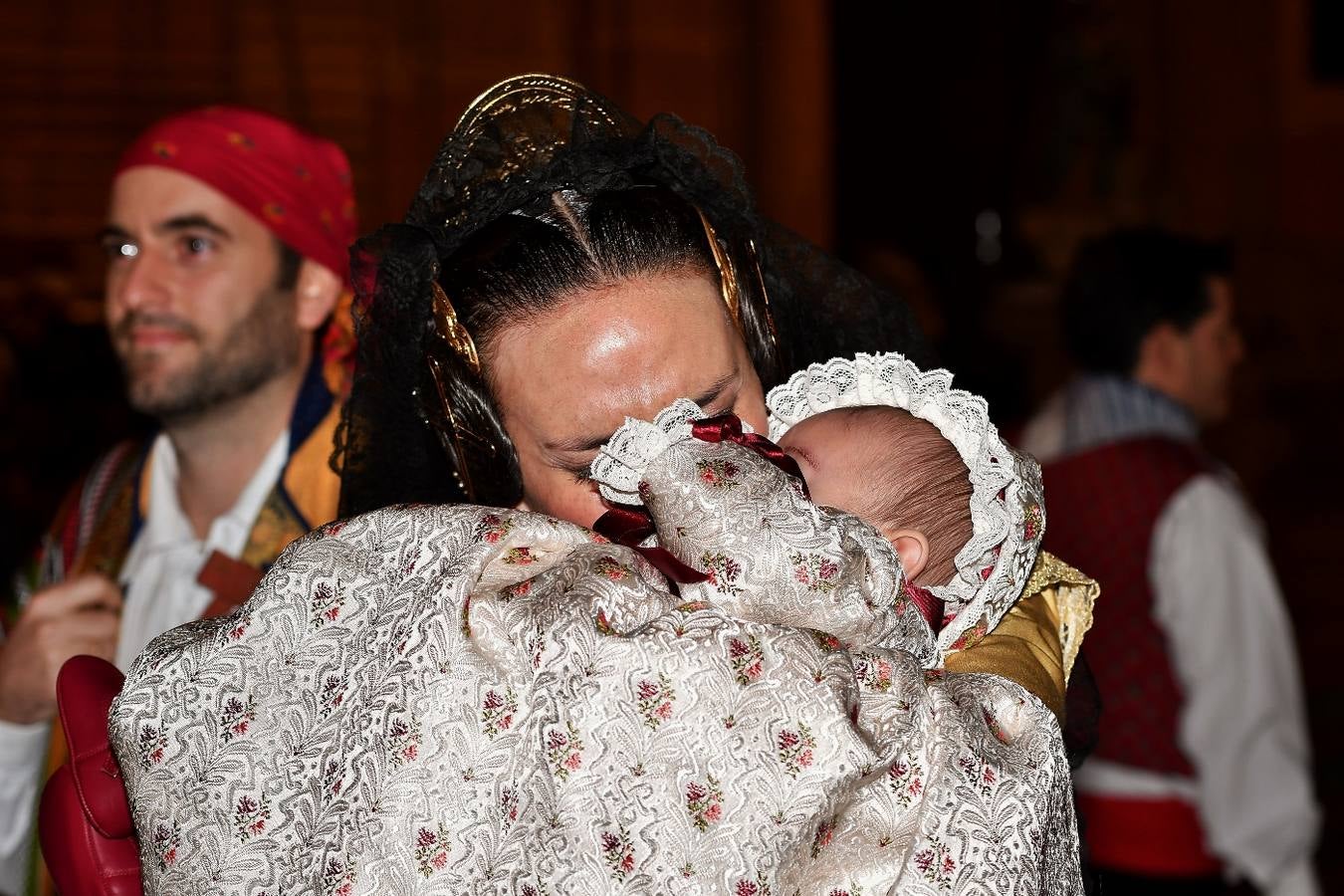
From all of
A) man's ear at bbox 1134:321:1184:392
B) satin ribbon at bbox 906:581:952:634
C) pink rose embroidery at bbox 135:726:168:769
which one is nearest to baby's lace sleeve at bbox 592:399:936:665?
satin ribbon at bbox 906:581:952:634

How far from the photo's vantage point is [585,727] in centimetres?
119

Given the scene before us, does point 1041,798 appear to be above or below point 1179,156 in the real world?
above

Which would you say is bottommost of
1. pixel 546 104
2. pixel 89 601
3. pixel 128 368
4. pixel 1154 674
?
pixel 1154 674

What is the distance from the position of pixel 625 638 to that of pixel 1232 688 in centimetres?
279

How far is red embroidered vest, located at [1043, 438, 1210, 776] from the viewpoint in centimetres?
360

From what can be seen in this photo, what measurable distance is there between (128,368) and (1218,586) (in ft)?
8.34

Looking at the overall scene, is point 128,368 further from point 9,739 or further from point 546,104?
point 546,104

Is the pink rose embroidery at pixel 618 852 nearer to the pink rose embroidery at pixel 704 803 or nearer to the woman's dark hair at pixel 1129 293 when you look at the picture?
the pink rose embroidery at pixel 704 803

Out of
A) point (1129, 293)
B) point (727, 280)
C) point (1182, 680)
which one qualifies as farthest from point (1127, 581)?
point (727, 280)

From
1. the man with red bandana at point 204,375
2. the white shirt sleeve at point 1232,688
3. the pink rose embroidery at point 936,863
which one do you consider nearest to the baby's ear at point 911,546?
the pink rose embroidery at point 936,863

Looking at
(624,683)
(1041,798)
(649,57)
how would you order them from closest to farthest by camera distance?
(624,683)
(1041,798)
(649,57)

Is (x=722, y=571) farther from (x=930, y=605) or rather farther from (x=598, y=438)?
(x=930, y=605)

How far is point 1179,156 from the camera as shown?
862 centimetres

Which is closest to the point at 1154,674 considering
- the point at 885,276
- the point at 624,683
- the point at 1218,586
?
the point at 1218,586
